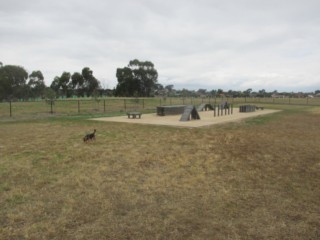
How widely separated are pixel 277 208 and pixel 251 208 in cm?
34

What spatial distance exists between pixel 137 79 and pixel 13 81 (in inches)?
1169

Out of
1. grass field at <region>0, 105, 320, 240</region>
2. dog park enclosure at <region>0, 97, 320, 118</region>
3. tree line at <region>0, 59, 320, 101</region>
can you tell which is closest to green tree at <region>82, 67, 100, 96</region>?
tree line at <region>0, 59, 320, 101</region>

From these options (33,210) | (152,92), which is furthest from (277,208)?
(152,92)

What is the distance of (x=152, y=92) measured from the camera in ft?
250

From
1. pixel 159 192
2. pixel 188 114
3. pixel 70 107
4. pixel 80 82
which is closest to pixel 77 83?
pixel 80 82

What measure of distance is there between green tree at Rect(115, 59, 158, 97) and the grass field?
62269mm

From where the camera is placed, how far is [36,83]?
7194cm

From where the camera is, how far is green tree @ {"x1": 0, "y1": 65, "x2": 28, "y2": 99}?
62844 mm

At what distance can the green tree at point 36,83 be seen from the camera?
70.1m

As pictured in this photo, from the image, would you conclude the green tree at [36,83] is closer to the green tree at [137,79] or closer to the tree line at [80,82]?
the tree line at [80,82]

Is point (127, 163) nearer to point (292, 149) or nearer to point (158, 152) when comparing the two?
point (158, 152)

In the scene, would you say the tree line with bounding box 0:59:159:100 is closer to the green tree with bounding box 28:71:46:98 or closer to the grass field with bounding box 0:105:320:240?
the green tree with bounding box 28:71:46:98

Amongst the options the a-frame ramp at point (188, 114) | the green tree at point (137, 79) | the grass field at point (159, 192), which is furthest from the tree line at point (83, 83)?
the grass field at point (159, 192)

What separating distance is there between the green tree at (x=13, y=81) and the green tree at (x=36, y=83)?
185cm
